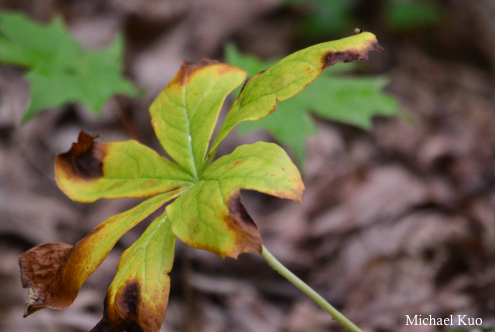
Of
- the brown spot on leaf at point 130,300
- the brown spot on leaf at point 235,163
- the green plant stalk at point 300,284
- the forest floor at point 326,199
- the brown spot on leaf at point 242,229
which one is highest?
the brown spot on leaf at point 235,163

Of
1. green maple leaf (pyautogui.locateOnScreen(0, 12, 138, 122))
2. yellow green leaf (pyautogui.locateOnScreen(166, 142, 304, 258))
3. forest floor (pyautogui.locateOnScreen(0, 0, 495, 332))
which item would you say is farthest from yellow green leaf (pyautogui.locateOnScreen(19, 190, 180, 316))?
forest floor (pyautogui.locateOnScreen(0, 0, 495, 332))

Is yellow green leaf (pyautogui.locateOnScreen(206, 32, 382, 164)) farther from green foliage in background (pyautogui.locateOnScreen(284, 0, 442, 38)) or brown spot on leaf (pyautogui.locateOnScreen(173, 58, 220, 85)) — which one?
green foliage in background (pyautogui.locateOnScreen(284, 0, 442, 38))

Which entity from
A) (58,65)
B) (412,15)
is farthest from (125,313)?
(412,15)

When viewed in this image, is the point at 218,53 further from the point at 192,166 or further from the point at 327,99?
the point at 192,166

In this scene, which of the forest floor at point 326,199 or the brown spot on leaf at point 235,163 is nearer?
the brown spot on leaf at point 235,163

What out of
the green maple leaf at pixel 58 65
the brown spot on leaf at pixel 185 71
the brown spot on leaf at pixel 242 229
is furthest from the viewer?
the green maple leaf at pixel 58 65

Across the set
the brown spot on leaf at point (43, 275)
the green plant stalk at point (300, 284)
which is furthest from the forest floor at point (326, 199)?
the brown spot on leaf at point (43, 275)

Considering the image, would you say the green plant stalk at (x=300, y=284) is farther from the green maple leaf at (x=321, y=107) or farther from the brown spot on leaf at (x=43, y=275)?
the green maple leaf at (x=321, y=107)

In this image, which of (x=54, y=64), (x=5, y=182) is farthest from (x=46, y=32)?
(x=5, y=182)
